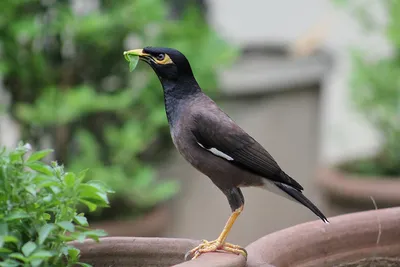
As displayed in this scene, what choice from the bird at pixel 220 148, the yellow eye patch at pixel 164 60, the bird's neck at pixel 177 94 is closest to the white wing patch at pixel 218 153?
the bird at pixel 220 148

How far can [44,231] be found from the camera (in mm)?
1561

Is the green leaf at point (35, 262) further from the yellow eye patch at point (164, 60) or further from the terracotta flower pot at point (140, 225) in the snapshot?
the terracotta flower pot at point (140, 225)

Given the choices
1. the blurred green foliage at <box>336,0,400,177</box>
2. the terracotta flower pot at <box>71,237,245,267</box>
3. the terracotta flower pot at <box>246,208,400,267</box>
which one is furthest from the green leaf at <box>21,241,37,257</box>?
the blurred green foliage at <box>336,0,400,177</box>

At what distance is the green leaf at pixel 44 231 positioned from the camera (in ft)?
5.06

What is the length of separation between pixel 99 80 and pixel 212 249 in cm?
243

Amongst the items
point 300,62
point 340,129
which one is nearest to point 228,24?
point 300,62

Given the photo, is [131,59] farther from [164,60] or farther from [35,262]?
[35,262]

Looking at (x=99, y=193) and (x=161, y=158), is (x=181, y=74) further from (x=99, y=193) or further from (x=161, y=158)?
(x=161, y=158)

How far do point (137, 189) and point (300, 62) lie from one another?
223 cm

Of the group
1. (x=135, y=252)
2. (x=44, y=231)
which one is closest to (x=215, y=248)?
(x=135, y=252)

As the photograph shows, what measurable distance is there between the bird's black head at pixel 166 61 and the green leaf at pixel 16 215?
0.59 metres

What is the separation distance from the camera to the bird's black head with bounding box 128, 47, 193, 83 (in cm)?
209

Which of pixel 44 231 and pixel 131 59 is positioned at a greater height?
pixel 131 59

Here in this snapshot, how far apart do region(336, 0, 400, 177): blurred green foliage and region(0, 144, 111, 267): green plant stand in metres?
3.05
